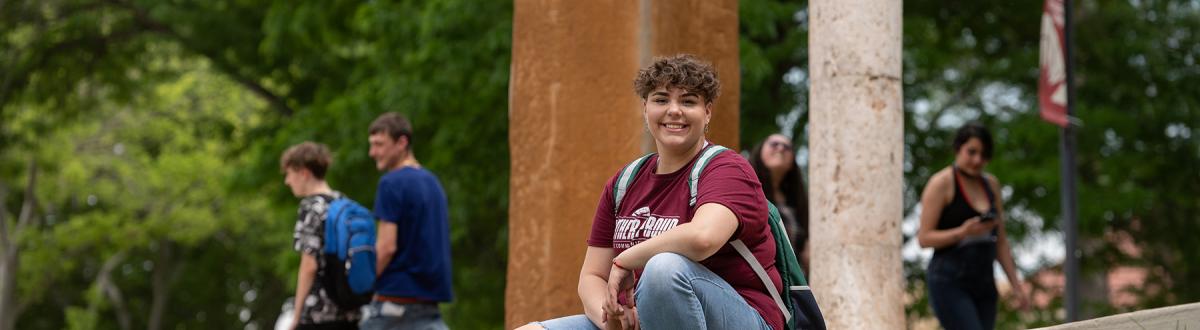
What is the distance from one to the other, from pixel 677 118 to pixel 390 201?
319cm

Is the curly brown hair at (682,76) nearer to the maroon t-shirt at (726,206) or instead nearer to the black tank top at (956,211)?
the maroon t-shirt at (726,206)

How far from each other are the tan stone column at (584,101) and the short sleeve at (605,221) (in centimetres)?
236

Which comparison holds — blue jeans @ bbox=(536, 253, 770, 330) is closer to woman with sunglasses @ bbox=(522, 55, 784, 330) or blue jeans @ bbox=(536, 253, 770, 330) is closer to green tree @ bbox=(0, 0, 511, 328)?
woman with sunglasses @ bbox=(522, 55, 784, 330)

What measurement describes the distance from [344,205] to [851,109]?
257cm

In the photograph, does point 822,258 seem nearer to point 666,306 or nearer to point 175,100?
point 666,306

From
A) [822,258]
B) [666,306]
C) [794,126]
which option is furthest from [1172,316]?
[794,126]

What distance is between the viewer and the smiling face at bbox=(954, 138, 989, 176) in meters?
A: 7.02

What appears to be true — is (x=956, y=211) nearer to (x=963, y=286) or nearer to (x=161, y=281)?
(x=963, y=286)

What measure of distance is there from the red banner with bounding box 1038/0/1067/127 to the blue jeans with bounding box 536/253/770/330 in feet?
21.1

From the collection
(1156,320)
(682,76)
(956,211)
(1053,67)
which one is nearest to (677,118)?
(682,76)

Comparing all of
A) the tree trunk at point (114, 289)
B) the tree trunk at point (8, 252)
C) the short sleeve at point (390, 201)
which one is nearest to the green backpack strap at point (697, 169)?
the short sleeve at point (390, 201)

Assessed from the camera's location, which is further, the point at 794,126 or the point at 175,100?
the point at 175,100

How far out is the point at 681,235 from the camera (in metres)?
3.72

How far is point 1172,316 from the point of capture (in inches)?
180
